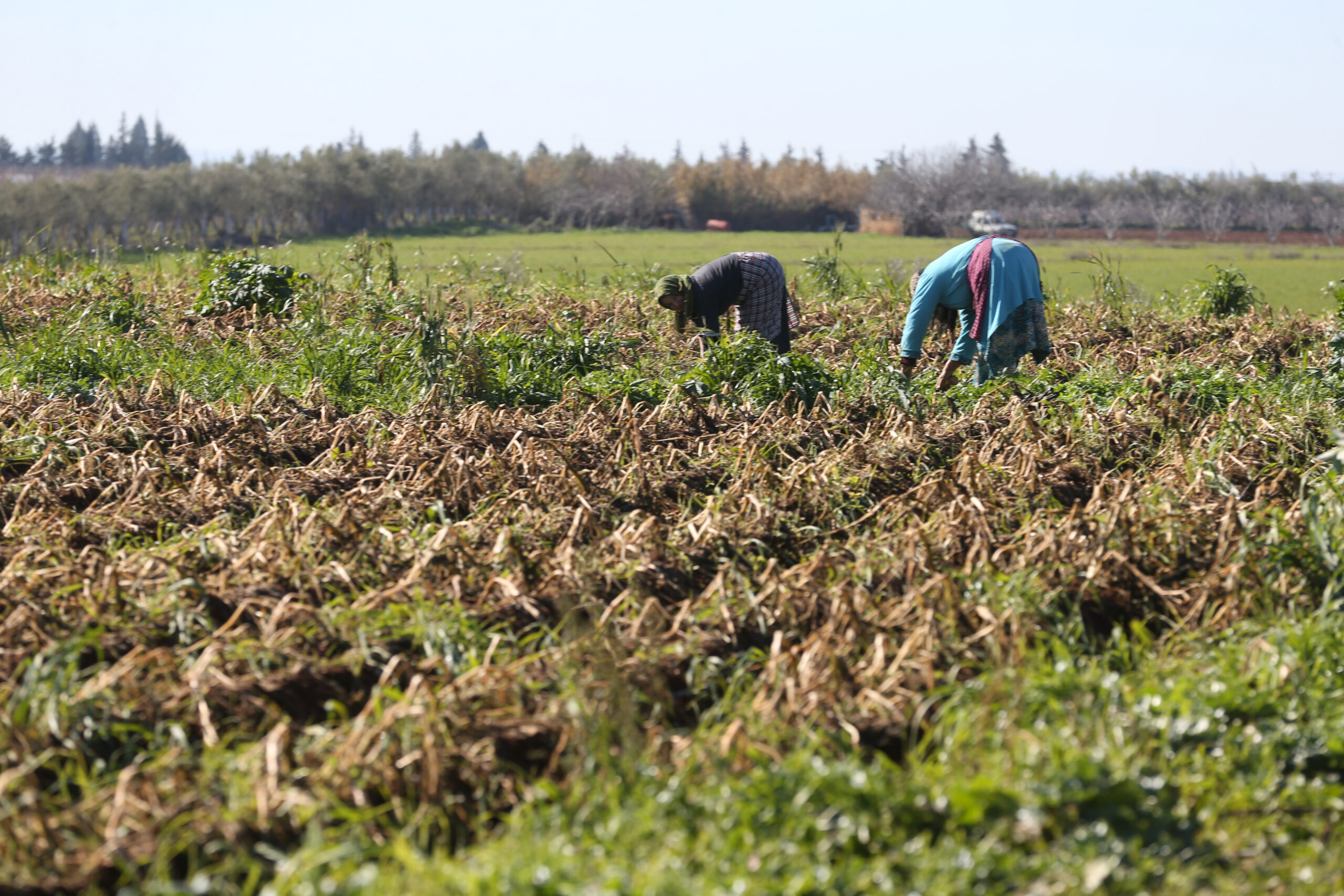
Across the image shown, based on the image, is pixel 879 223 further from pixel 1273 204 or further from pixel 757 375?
pixel 757 375

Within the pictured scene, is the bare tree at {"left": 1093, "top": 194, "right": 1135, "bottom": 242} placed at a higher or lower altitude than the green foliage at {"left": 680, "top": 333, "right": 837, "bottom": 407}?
higher

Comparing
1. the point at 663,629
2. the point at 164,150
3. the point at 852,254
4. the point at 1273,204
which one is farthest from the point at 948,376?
the point at 164,150

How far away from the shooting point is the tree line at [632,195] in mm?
60406

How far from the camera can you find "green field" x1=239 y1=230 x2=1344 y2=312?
17859mm

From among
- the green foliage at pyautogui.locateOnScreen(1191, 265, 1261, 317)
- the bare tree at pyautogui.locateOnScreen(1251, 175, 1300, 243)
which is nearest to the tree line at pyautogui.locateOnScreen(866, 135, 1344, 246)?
the bare tree at pyautogui.locateOnScreen(1251, 175, 1300, 243)

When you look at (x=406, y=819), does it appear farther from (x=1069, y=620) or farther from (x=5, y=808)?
(x=1069, y=620)

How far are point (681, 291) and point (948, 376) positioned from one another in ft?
6.24

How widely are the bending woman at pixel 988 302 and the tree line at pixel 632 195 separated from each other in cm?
5288

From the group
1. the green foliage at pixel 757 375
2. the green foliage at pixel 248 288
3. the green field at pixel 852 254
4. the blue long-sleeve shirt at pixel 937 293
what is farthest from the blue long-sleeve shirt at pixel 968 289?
the green field at pixel 852 254

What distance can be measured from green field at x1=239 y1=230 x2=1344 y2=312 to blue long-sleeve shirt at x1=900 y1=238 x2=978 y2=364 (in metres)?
5.53

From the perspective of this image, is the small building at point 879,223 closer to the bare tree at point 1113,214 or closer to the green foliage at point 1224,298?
the bare tree at point 1113,214

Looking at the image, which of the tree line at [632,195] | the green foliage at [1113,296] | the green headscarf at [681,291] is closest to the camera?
the green headscarf at [681,291]

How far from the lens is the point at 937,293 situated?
21.7 ft

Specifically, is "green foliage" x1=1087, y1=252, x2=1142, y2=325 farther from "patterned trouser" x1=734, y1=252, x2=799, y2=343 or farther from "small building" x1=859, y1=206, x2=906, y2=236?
"small building" x1=859, y1=206, x2=906, y2=236
